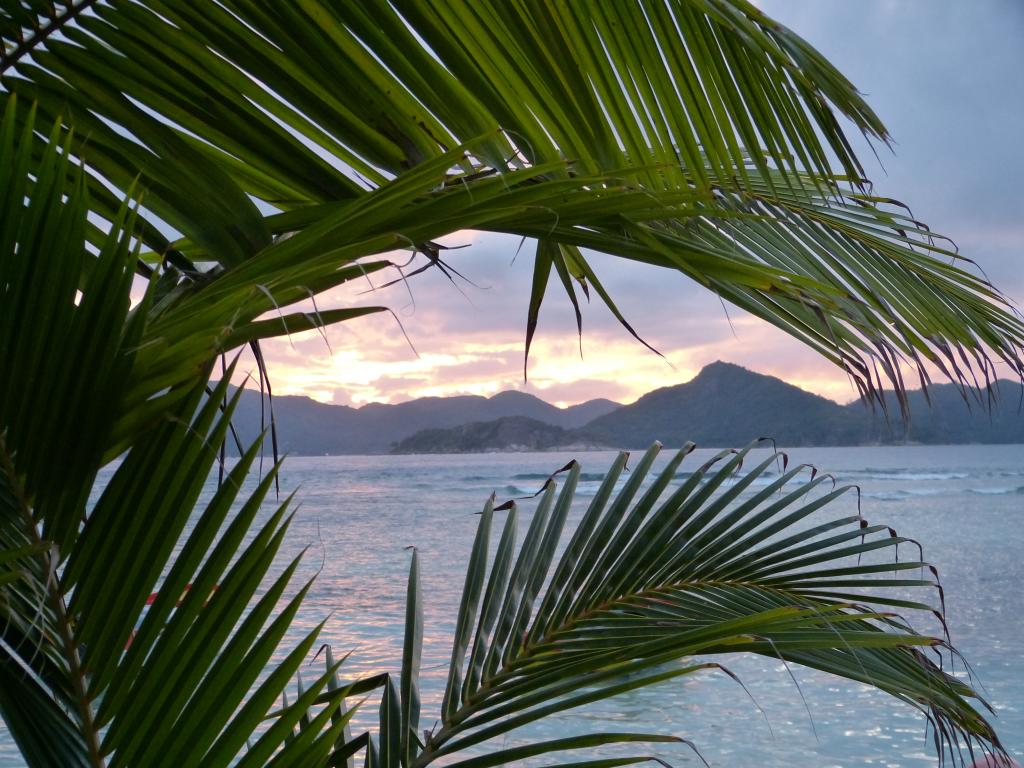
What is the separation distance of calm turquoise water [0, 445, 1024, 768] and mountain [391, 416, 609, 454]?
1261 inches

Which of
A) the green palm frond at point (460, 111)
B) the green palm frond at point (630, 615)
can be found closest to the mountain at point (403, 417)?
the green palm frond at point (630, 615)

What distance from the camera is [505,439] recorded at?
205 feet

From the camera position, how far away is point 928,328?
0.99 m

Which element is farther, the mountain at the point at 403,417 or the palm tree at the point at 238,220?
the mountain at the point at 403,417

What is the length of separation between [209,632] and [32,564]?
0.13 metres

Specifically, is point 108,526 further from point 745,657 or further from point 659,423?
point 659,423

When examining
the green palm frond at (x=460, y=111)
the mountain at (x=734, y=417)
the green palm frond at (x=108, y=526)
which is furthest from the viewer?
the mountain at (x=734, y=417)

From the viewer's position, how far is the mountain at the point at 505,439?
62.6m

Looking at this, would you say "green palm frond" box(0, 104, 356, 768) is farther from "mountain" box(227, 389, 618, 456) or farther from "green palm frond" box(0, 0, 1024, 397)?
"mountain" box(227, 389, 618, 456)

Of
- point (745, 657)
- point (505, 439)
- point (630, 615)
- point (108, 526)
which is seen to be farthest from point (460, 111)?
point (505, 439)

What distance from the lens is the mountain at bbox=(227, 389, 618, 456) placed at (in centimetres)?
6806

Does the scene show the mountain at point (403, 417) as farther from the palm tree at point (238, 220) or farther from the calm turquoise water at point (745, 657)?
the palm tree at point (238, 220)

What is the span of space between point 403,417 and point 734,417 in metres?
27.2

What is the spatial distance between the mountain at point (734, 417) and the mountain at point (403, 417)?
12.0 feet
